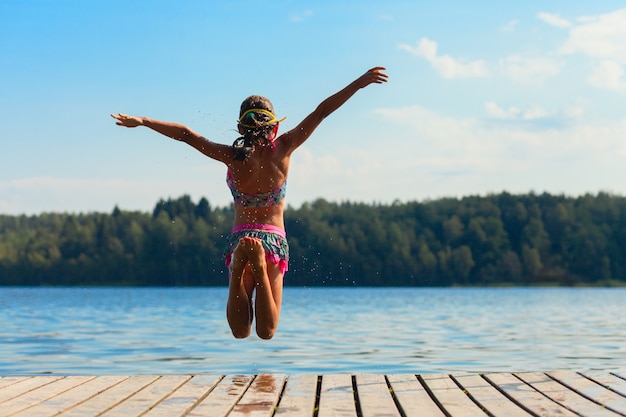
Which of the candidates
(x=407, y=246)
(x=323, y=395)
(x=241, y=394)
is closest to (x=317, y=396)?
(x=323, y=395)

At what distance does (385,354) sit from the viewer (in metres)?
17.4

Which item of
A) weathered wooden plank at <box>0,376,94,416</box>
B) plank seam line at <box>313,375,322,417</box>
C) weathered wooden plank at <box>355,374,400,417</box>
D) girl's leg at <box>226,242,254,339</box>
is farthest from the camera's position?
girl's leg at <box>226,242,254,339</box>

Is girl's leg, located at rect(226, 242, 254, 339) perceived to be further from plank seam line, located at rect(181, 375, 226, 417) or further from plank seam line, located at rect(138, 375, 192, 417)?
plank seam line, located at rect(138, 375, 192, 417)

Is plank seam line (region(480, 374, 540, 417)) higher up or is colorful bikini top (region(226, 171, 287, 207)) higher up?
colorful bikini top (region(226, 171, 287, 207))

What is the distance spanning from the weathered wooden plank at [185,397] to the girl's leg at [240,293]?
0.49m

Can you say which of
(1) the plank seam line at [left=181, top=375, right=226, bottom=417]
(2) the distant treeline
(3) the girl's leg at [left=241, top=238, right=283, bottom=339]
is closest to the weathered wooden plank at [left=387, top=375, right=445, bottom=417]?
(3) the girl's leg at [left=241, top=238, right=283, bottom=339]

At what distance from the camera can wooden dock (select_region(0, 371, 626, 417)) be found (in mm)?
5977

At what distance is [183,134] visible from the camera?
695cm

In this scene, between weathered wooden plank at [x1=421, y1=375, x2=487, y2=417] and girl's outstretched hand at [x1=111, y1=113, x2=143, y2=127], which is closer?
weathered wooden plank at [x1=421, y1=375, x2=487, y2=417]

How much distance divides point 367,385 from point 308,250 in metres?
76.2

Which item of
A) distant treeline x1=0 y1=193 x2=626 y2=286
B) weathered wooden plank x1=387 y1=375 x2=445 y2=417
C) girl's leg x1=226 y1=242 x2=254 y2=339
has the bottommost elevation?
weathered wooden plank x1=387 y1=375 x2=445 y2=417

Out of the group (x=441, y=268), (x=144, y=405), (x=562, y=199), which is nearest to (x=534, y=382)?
(x=144, y=405)

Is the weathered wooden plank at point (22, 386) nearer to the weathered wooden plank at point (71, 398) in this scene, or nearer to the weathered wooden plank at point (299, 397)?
the weathered wooden plank at point (71, 398)

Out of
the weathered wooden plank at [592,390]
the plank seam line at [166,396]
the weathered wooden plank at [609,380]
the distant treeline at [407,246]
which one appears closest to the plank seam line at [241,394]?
the plank seam line at [166,396]
